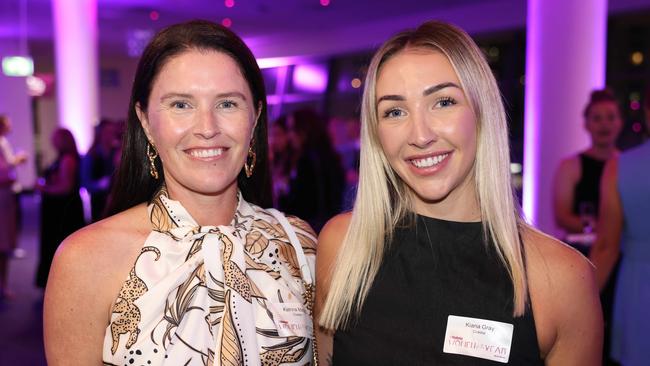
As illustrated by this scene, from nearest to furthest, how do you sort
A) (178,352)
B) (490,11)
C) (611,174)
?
(178,352), (611,174), (490,11)

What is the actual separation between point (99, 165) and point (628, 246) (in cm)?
541

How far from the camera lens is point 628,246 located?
2.84 m

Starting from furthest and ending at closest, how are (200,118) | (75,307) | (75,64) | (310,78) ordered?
(310,78) < (75,64) < (200,118) < (75,307)

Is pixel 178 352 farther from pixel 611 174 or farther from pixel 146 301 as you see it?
pixel 611 174

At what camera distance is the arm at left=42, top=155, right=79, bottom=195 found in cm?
646

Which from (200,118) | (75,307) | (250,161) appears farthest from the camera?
(250,161)

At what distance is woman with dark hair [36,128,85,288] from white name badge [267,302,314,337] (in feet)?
16.8

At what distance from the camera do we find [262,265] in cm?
176

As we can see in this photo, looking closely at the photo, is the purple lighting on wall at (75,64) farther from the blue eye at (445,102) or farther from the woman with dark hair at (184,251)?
the blue eye at (445,102)

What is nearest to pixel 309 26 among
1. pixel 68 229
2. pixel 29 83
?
pixel 29 83

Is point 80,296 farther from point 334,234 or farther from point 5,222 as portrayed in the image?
point 5,222

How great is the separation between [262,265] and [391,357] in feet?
1.41

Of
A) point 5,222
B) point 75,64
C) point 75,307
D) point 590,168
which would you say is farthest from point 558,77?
point 75,64

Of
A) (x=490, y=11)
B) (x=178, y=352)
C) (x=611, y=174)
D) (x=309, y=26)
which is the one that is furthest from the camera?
(x=309, y=26)
